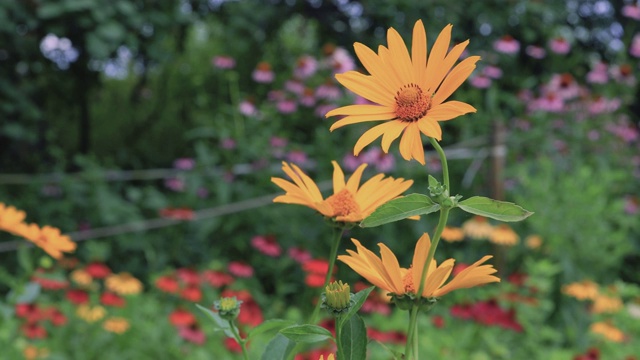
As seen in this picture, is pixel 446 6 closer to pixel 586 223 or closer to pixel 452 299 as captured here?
pixel 586 223

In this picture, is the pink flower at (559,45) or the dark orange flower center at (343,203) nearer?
the dark orange flower center at (343,203)

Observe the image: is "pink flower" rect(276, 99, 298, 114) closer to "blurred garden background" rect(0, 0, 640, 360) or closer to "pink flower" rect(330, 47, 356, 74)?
"blurred garden background" rect(0, 0, 640, 360)

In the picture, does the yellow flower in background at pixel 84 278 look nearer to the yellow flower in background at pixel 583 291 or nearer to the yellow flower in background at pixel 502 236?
the yellow flower in background at pixel 502 236

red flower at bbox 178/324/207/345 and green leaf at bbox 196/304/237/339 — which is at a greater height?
green leaf at bbox 196/304/237/339

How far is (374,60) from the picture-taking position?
0.45 m

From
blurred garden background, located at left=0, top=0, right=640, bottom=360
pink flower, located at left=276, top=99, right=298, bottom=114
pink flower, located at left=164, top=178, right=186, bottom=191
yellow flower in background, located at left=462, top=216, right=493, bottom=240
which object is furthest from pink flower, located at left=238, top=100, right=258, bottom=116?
yellow flower in background, located at left=462, top=216, right=493, bottom=240

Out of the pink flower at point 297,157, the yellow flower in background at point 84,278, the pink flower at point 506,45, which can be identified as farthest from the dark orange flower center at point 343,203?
the pink flower at point 506,45

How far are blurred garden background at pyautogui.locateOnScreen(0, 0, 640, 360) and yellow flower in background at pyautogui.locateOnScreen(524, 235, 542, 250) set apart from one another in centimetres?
1

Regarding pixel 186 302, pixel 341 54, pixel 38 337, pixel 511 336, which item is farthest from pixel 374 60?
pixel 341 54

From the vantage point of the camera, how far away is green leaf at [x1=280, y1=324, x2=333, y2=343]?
0.44 meters

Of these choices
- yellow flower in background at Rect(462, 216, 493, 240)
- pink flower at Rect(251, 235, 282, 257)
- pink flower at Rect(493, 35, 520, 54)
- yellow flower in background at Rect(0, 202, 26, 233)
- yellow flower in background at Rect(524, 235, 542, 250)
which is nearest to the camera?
yellow flower in background at Rect(0, 202, 26, 233)

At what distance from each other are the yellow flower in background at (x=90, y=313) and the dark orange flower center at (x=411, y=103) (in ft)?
5.60

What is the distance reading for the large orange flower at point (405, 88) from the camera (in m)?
0.42

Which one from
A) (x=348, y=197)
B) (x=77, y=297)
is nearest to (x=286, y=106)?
(x=77, y=297)
